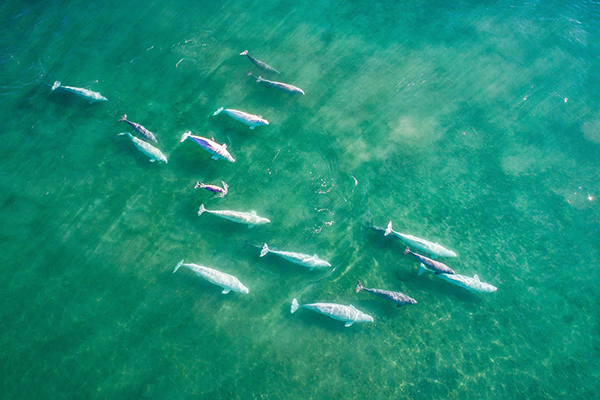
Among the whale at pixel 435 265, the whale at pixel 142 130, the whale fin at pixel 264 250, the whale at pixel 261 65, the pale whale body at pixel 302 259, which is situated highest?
the whale at pixel 261 65

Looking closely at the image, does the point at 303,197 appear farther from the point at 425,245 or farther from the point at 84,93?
the point at 84,93

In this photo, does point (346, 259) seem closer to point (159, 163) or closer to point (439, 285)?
point (439, 285)

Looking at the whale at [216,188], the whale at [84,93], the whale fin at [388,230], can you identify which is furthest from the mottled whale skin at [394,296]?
the whale at [84,93]

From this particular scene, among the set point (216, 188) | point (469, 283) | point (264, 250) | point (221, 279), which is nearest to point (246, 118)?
point (216, 188)

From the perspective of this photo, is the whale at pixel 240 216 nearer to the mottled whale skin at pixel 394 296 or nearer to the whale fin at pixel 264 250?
the whale fin at pixel 264 250

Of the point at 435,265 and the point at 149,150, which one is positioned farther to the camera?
the point at 149,150

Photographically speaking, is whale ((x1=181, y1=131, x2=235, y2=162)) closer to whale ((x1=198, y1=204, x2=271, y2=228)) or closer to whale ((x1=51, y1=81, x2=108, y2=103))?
whale ((x1=198, y1=204, x2=271, y2=228))

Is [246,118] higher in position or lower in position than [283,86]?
lower
